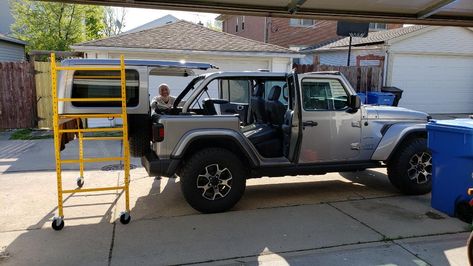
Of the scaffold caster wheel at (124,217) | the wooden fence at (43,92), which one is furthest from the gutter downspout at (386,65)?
the scaffold caster wheel at (124,217)

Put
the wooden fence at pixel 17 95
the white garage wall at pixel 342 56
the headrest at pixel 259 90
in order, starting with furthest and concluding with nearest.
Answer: the white garage wall at pixel 342 56 < the wooden fence at pixel 17 95 < the headrest at pixel 259 90

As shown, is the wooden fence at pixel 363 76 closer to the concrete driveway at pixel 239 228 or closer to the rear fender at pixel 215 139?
the concrete driveway at pixel 239 228

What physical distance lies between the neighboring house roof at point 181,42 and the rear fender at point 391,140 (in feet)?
26.2

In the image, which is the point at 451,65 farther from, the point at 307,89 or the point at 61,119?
the point at 61,119

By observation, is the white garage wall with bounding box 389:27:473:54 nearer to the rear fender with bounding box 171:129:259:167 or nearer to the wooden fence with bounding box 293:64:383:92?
the wooden fence with bounding box 293:64:383:92

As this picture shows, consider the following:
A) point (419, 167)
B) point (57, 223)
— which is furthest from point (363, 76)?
point (57, 223)

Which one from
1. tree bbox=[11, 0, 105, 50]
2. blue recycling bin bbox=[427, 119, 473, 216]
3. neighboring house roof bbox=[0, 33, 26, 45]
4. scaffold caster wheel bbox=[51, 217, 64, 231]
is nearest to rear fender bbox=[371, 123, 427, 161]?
blue recycling bin bbox=[427, 119, 473, 216]

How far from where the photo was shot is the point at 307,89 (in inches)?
230

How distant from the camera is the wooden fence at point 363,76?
49.1 feet

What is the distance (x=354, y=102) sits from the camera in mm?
5938

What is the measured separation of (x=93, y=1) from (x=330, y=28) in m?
22.7

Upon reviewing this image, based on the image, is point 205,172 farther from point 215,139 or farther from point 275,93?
point 275,93

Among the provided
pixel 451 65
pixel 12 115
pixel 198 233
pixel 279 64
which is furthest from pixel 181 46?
pixel 451 65

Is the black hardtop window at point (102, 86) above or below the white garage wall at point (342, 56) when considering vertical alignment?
below
